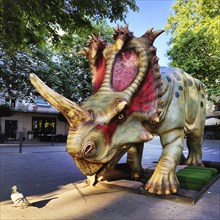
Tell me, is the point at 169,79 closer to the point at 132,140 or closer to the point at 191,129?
the point at 191,129

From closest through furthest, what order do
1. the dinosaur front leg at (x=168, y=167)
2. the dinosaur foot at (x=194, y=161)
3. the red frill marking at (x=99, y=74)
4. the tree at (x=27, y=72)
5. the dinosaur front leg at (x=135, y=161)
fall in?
the red frill marking at (x=99, y=74) → the dinosaur front leg at (x=168, y=167) → the dinosaur front leg at (x=135, y=161) → the dinosaur foot at (x=194, y=161) → the tree at (x=27, y=72)

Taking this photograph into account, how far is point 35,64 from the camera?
12.1 meters

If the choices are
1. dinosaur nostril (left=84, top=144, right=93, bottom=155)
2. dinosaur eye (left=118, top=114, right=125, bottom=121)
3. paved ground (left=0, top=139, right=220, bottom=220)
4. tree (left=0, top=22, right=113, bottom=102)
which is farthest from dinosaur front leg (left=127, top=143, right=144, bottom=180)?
tree (left=0, top=22, right=113, bottom=102)

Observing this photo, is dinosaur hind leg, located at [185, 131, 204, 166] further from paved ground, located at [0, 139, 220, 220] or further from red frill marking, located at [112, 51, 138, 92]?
red frill marking, located at [112, 51, 138, 92]

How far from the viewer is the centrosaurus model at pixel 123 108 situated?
2363mm

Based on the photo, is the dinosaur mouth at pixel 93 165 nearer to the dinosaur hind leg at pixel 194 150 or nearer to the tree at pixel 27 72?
the dinosaur hind leg at pixel 194 150

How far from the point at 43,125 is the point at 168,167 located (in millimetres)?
24134

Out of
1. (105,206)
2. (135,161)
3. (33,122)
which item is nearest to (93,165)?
(105,206)

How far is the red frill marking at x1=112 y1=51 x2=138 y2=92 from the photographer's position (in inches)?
118

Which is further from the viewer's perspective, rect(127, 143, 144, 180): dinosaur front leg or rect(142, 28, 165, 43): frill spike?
rect(127, 143, 144, 180): dinosaur front leg

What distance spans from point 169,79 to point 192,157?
2497mm

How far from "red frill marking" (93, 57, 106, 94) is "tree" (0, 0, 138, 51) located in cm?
252

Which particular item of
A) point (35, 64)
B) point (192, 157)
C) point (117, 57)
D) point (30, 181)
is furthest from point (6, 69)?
point (117, 57)

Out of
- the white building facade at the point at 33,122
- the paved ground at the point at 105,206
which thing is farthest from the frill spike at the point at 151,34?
the white building facade at the point at 33,122
